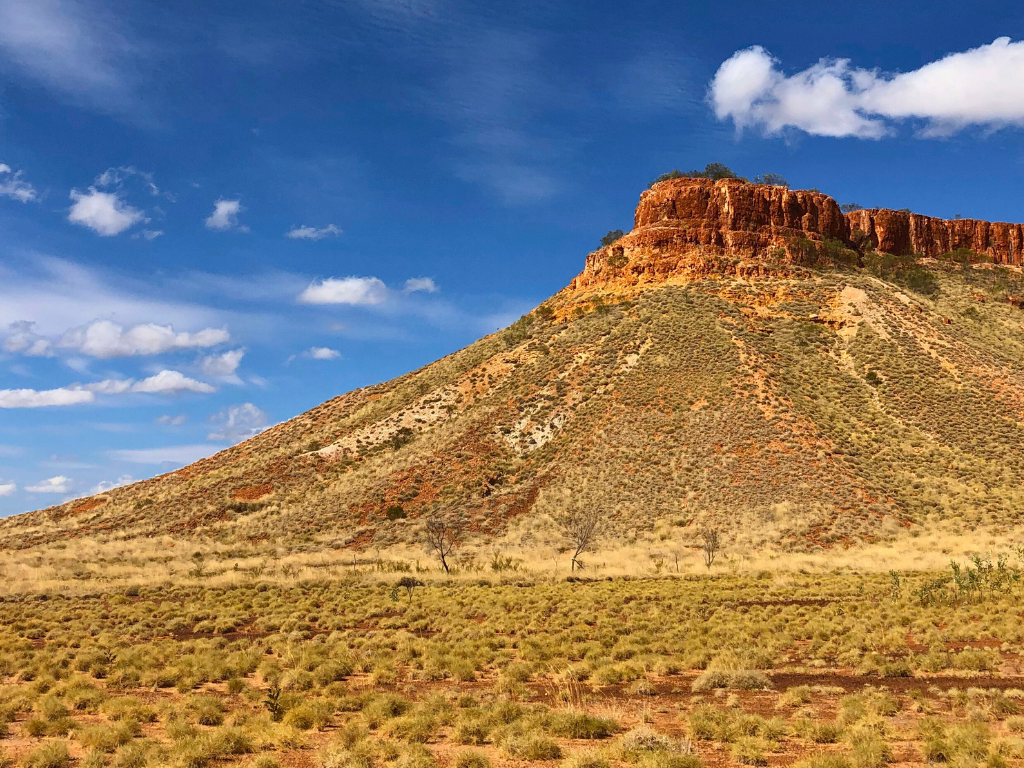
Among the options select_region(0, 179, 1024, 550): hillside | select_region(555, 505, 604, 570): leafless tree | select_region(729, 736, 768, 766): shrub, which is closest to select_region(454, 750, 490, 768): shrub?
select_region(729, 736, 768, 766): shrub

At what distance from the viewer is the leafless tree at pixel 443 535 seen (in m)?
40.6

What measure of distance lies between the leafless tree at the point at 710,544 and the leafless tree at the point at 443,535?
13.5m

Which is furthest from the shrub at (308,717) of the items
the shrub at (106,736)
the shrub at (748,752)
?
the shrub at (748,752)

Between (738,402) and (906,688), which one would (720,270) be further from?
(906,688)

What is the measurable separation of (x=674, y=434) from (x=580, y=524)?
12.6m

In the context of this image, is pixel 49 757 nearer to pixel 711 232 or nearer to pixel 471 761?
pixel 471 761

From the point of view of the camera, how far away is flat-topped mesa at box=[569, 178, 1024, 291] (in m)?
72.0

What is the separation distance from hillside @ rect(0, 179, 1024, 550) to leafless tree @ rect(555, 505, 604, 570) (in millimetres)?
983

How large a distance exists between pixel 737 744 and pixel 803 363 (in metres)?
52.7

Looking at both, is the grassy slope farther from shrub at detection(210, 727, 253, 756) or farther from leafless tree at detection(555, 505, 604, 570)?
shrub at detection(210, 727, 253, 756)

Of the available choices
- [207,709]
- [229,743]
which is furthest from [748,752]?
[207,709]

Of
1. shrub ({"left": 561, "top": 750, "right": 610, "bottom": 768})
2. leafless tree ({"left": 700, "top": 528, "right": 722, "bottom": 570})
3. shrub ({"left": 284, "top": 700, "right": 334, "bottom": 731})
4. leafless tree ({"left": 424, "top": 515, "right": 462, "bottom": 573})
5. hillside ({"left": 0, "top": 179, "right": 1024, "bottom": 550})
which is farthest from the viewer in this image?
hillside ({"left": 0, "top": 179, "right": 1024, "bottom": 550})

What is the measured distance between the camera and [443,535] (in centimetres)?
4431

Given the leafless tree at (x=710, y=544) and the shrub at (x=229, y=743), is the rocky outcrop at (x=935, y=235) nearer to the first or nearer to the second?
the leafless tree at (x=710, y=544)
